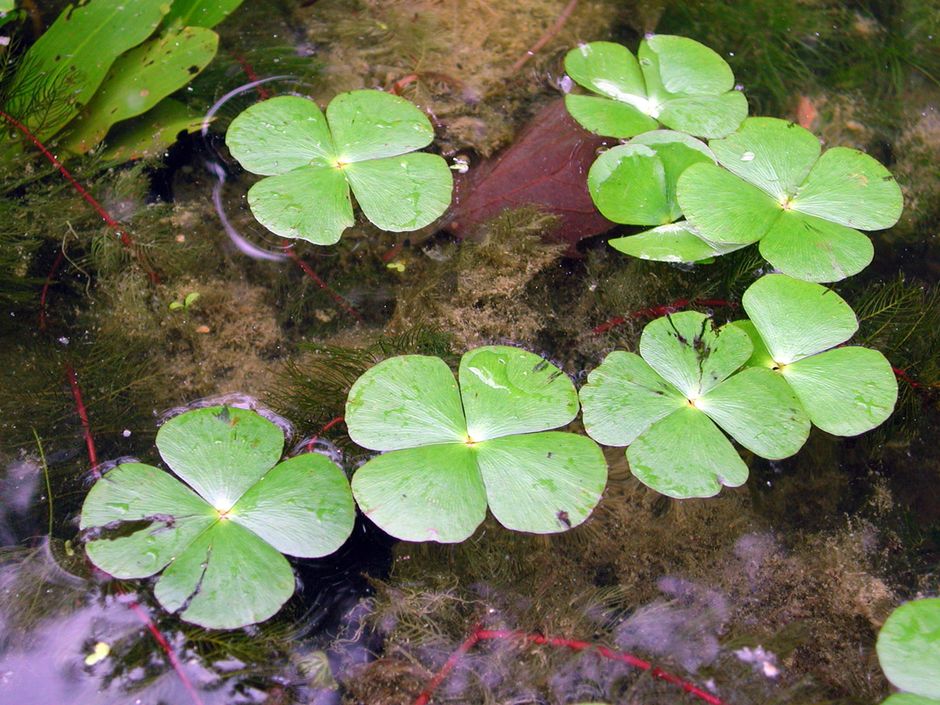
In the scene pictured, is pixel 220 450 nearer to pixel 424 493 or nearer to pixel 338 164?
pixel 424 493

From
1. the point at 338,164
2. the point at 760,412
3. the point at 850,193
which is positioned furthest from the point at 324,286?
the point at 850,193

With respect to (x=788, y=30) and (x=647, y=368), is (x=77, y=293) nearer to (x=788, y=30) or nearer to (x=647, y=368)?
(x=647, y=368)

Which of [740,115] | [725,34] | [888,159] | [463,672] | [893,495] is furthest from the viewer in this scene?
[725,34]

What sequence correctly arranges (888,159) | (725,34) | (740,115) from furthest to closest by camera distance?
(725,34) → (888,159) → (740,115)

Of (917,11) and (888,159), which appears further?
(917,11)

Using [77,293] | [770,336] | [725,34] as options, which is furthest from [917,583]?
[77,293]

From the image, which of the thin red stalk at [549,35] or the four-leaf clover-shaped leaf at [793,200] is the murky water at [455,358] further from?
the four-leaf clover-shaped leaf at [793,200]
